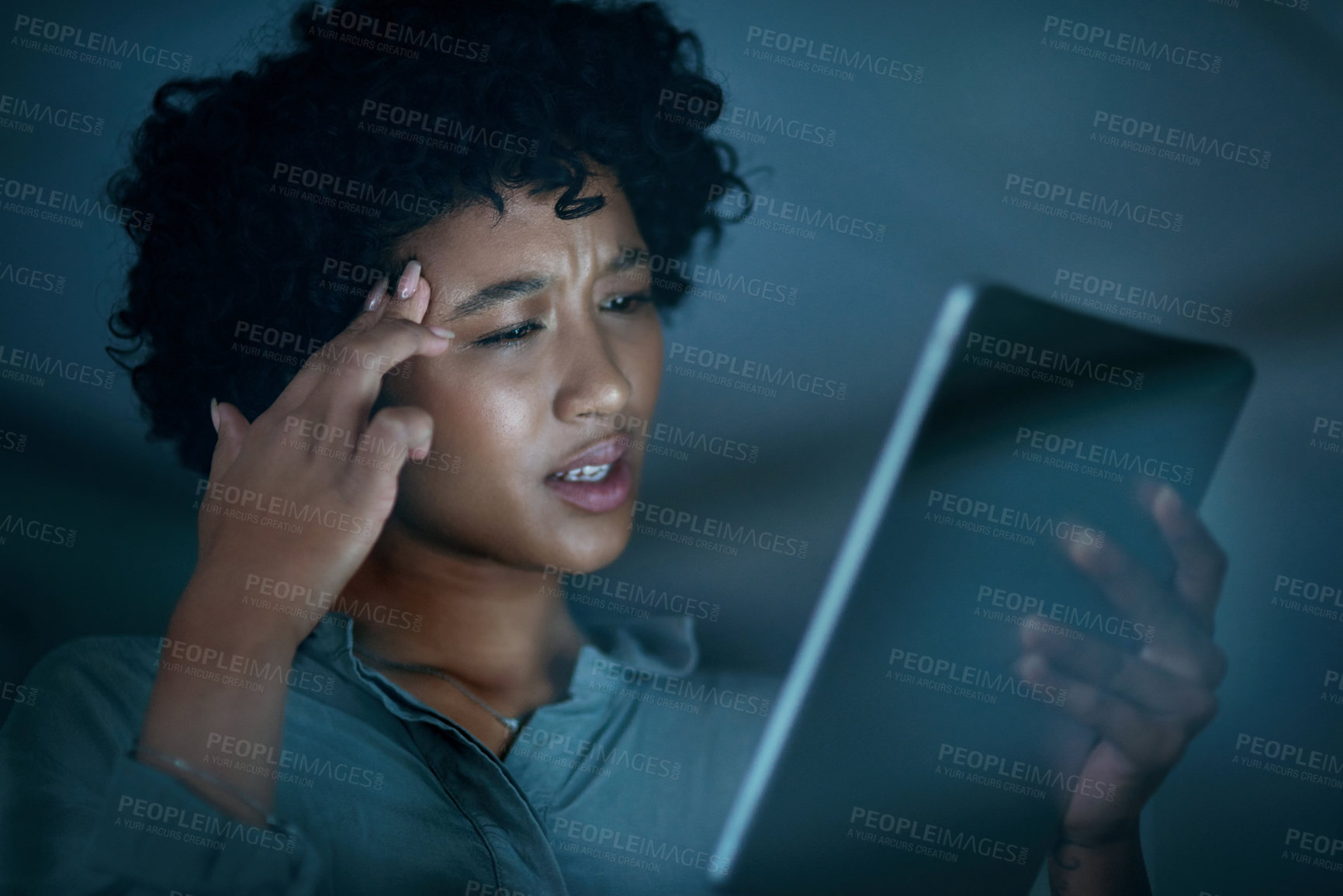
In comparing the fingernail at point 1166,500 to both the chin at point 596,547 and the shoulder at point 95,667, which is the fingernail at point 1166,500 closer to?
the chin at point 596,547

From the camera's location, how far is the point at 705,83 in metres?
1.20

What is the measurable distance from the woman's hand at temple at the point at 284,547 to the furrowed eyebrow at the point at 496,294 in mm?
51

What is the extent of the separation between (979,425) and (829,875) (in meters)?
0.69

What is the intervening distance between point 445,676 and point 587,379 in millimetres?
453

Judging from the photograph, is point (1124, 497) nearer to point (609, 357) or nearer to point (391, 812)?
point (609, 357)

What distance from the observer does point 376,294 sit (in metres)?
1.09

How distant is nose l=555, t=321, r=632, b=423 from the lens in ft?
3.53

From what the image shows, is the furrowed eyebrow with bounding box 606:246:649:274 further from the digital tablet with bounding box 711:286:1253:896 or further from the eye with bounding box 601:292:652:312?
the digital tablet with bounding box 711:286:1253:896

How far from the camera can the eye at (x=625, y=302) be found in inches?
43.7

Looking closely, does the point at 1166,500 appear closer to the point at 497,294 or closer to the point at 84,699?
the point at 497,294

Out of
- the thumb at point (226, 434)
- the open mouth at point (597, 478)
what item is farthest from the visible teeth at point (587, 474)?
the thumb at point (226, 434)

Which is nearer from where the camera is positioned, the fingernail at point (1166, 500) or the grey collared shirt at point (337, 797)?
the grey collared shirt at point (337, 797)

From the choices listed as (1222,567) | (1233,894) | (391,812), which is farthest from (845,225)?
(1233,894)

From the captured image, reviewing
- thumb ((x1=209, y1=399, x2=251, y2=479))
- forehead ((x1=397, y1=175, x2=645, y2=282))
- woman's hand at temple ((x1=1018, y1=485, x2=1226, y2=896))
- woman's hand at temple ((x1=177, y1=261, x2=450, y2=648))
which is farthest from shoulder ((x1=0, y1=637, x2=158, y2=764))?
woman's hand at temple ((x1=1018, y1=485, x2=1226, y2=896))
